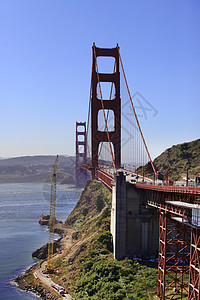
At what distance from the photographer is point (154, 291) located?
28.7 meters

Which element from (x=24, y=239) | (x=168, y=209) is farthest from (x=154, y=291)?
(x=24, y=239)

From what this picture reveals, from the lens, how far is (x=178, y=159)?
73.0 metres

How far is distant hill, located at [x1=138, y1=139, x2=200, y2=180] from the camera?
6694cm

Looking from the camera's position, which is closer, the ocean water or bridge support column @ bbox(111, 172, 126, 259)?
bridge support column @ bbox(111, 172, 126, 259)

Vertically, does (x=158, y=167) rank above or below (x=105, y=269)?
above

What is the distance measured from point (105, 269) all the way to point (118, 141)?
31.5 m

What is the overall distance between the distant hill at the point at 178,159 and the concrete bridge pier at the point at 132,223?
27214 millimetres

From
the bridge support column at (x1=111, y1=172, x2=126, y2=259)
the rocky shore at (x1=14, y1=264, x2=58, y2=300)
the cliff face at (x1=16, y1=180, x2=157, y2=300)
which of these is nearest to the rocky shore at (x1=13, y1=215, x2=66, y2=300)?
the rocky shore at (x1=14, y1=264, x2=58, y2=300)

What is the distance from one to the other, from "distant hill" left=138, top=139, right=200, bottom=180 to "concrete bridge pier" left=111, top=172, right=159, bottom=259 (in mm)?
27214

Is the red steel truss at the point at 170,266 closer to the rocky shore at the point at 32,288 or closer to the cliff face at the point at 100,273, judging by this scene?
the cliff face at the point at 100,273

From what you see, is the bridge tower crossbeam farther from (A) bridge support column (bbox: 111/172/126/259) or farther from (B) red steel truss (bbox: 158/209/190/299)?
(B) red steel truss (bbox: 158/209/190/299)

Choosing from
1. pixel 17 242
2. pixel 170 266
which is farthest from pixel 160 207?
pixel 17 242

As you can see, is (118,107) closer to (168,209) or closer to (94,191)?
(94,191)

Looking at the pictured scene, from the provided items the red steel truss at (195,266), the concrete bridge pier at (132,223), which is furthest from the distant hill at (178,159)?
the red steel truss at (195,266)
